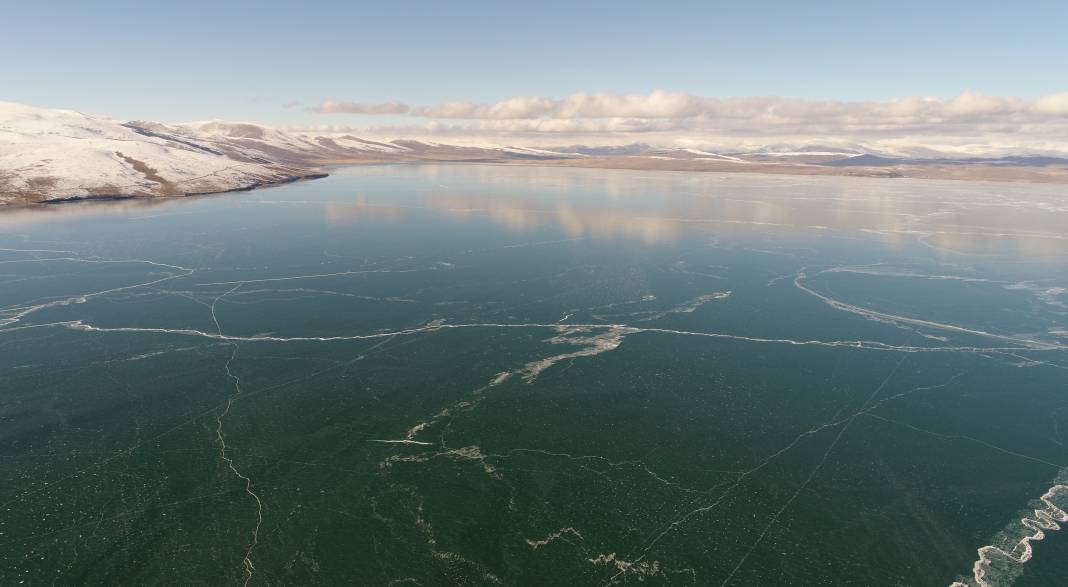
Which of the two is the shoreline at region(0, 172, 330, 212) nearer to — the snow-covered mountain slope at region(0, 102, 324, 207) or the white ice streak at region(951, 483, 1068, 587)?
the snow-covered mountain slope at region(0, 102, 324, 207)

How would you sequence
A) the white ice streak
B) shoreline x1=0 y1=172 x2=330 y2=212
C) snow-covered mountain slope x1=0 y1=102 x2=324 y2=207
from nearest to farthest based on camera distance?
1. the white ice streak
2. shoreline x1=0 y1=172 x2=330 y2=212
3. snow-covered mountain slope x1=0 y1=102 x2=324 y2=207

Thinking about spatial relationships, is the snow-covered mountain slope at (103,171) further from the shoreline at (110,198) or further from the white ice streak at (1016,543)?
the white ice streak at (1016,543)

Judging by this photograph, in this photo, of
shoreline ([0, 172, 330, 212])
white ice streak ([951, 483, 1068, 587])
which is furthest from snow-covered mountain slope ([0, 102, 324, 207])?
white ice streak ([951, 483, 1068, 587])

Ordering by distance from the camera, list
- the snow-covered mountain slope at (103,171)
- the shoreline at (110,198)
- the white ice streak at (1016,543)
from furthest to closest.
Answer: the snow-covered mountain slope at (103,171), the shoreline at (110,198), the white ice streak at (1016,543)

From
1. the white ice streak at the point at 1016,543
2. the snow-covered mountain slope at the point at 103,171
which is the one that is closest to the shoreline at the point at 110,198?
the snow-covered mountain slope at the point at 103,171

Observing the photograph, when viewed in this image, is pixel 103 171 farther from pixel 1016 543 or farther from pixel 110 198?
pixel 1016 543

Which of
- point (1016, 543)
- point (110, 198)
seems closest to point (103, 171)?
point (110, 198)

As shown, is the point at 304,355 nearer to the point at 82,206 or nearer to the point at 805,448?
the point at 805,448

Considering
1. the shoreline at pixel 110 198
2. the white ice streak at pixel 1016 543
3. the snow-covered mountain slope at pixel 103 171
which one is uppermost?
the snow-covered mountain slope at pixel 103 171

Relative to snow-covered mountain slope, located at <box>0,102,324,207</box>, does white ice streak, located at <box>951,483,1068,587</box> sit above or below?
below

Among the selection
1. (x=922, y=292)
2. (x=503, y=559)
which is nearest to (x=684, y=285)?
(x=922, y=292)

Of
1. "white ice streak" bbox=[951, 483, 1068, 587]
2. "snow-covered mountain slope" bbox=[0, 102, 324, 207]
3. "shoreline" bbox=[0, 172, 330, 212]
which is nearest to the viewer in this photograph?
"white ice streak" bbox=[951, 483, 1068, 587]
